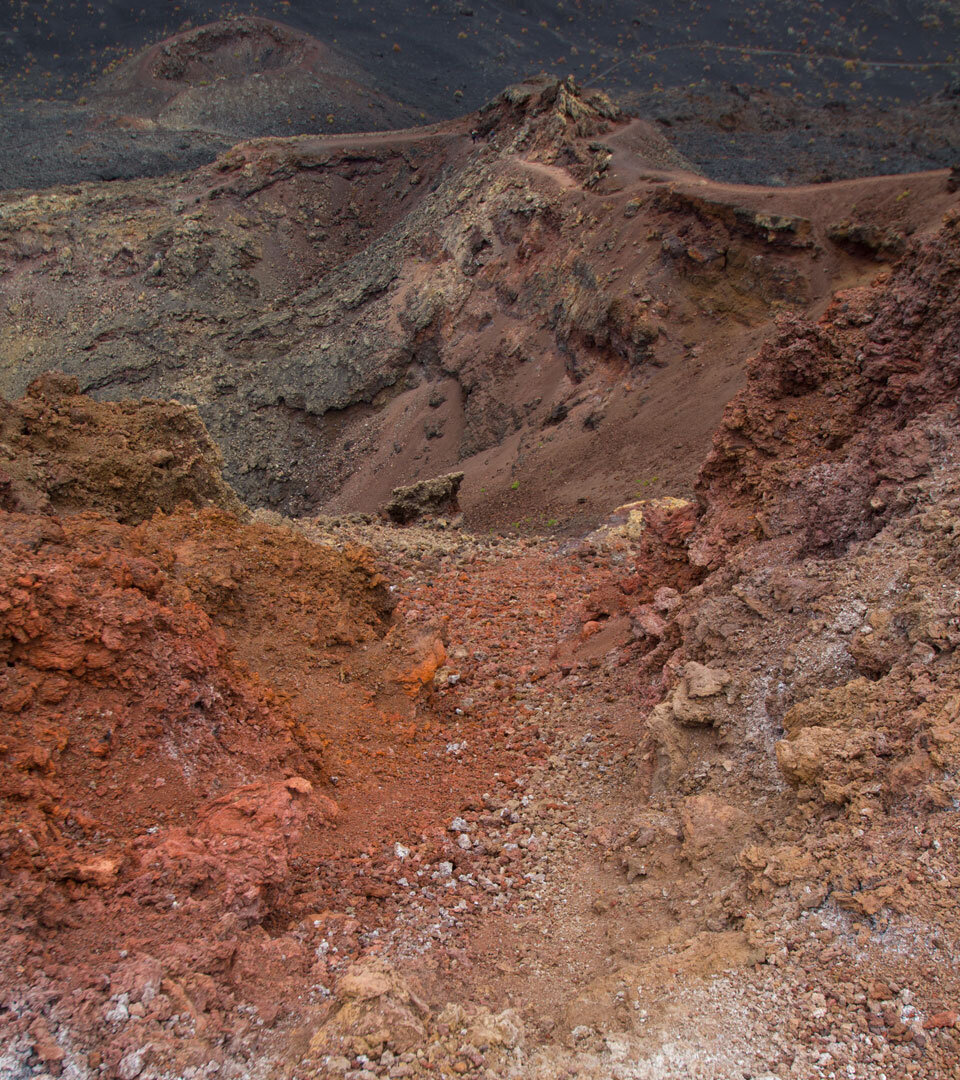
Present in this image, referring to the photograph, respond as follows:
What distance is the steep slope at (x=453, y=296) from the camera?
17.9 meters

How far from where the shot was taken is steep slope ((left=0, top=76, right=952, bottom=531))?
17.9 meters

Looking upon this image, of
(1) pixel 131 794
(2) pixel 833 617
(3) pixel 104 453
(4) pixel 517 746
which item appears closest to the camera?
(1) pixel 131 794

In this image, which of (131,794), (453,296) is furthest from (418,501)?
(131,794)

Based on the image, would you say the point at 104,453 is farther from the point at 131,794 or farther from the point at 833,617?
the point at 833,617

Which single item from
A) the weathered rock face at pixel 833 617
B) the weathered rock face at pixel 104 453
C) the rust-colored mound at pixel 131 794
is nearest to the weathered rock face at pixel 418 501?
the weathered rock face at pixel 104 453

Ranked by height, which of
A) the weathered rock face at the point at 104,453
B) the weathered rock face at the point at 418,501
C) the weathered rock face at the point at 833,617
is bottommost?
the weathered rock face at the point at 418,501

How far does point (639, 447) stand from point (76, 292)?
2143cm

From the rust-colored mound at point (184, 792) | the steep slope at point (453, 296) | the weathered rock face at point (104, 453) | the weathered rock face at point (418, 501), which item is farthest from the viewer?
the steep slope at point (453, 296)

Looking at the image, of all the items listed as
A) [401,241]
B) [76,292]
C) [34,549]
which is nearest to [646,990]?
[34,549]

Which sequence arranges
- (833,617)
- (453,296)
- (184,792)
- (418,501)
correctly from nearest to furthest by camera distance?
(184,792) < (833,617) < (418,501) < (453,296)

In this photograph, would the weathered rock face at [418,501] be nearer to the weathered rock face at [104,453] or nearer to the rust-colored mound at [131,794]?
the weathered rock face at [104,453]

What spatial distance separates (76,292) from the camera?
2728 cm

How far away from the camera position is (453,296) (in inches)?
917

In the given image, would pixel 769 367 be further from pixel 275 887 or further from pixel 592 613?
pixel 275 887
